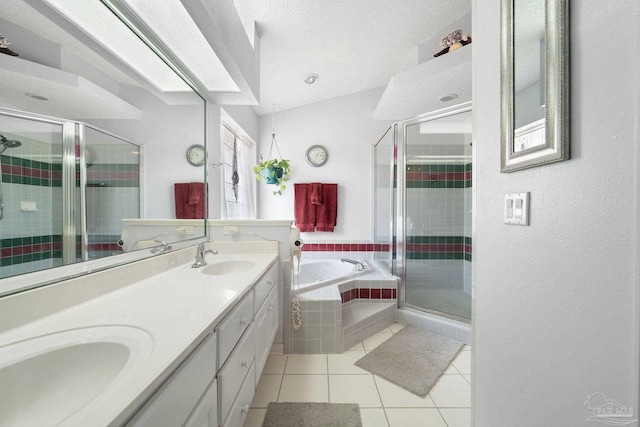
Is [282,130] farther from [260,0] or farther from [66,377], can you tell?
[66,377]

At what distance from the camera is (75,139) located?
2.73 ft

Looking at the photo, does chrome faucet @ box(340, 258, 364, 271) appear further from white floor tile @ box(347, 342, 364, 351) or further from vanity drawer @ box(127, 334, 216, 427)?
vanity drawer @ box(127, 334, 216, 427)

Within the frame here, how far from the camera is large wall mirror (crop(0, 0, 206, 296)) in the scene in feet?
2.23

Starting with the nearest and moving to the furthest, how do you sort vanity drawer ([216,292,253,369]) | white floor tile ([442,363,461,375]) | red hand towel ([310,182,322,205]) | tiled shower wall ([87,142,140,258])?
vanity drawer ([216,292,253,369])
tiled shower wall ([87,142,140,258])
white floor tile ([442,363,461,375])
red hand towel ([310,182,322,205])

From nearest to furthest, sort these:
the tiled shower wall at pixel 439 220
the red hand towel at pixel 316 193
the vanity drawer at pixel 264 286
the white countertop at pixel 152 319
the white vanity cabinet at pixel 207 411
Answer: the white countertop at pixel 152 319 < the white vanity cabinet at pixel 207 411 < the vanity drawer at pixel 264 286 < the tiled shower wall at pixel 439 220 < the red hand towel at pixel 316 193

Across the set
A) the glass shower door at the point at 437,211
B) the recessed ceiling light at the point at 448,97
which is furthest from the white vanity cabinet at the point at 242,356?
the recessed ceiling light at the point at 448,97

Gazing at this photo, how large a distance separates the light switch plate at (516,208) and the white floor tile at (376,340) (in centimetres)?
154

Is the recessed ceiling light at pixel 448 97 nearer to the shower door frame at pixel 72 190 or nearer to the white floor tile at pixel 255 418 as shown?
the shower door frame at pixel 72 190

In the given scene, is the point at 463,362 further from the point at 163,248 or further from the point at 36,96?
the point at 36,96

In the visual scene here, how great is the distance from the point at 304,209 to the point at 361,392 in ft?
7.09

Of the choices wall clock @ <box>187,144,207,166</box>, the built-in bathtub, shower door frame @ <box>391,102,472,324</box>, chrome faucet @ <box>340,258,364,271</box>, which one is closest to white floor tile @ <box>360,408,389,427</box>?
shower door frame @ <box>391,102,472,324</box>

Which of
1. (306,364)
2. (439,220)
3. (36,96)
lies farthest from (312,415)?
(439,220)

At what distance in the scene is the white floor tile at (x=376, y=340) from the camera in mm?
1904

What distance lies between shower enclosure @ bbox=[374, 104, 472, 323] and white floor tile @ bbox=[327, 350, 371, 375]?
2.70 feet
